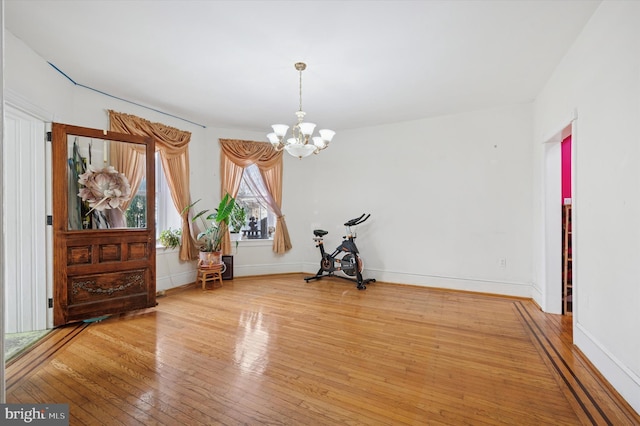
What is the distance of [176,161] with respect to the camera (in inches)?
188

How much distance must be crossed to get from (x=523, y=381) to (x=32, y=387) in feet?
11.4

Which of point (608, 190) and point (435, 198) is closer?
point (608, 190)

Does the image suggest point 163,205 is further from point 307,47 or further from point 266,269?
point 307,47

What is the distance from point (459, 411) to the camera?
1838 millimetres

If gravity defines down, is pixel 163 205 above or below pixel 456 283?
above

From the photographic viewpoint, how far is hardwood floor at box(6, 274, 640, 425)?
183 cm

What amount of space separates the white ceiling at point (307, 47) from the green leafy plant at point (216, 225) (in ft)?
5.29

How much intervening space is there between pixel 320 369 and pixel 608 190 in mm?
2509

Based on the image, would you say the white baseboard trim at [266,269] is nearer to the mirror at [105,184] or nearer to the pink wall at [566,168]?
the mirror at [105,184]

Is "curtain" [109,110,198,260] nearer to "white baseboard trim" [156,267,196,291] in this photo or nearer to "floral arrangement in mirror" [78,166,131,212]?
"white baseboard trim" [156,267,196,291]

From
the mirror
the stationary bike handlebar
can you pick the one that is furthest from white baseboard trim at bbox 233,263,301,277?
the mirror

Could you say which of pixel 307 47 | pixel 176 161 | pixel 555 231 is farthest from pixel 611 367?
pixel 176 161

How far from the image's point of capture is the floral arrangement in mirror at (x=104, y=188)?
3367 mm

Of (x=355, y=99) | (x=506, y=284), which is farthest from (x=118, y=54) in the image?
(x=506, y=284)
